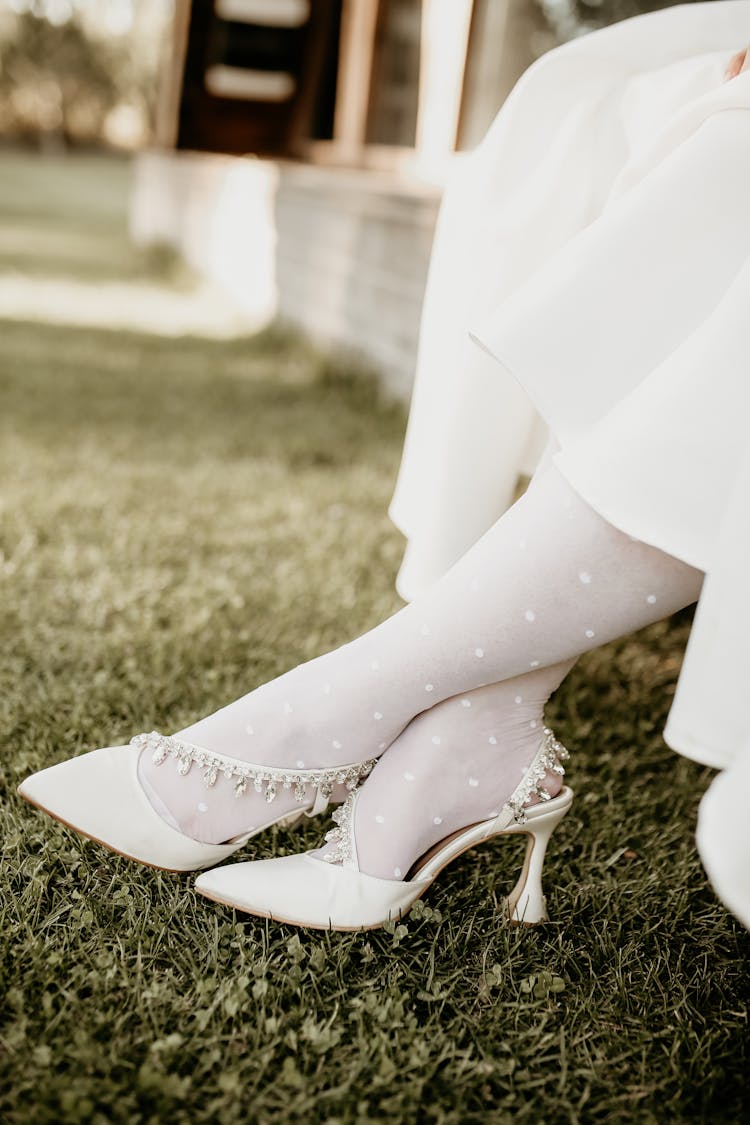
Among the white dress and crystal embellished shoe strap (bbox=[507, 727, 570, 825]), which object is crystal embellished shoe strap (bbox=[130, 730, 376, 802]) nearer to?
crystal embellished shoe strap (bbox=[507, 727, 570, 825])

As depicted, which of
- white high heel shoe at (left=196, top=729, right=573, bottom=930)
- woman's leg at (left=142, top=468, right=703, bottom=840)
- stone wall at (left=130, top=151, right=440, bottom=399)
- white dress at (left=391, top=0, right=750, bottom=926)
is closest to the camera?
white dress at (left=391, top=0, right=750, bottom=926)

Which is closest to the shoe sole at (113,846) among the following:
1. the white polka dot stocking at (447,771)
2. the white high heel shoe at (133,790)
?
the white high heel shoe at (133,790)

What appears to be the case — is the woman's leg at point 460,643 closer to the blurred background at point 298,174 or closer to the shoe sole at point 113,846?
the shoe sole at point 113,846

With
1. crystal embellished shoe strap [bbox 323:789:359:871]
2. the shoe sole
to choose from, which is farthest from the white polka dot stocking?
the shoe sole

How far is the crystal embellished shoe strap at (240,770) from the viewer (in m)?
1.07

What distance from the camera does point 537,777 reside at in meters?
1.10

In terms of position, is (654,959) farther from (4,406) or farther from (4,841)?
(4,406)

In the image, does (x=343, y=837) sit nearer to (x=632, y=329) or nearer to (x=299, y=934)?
(x=299, y=934)

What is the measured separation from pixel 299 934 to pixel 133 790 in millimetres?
238

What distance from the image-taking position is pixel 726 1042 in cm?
100

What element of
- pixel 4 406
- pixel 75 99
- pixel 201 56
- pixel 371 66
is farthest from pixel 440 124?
pixel 75 99

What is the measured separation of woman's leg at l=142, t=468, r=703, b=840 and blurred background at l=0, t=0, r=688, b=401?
2669 mm

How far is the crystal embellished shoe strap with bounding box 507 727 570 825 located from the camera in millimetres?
1093

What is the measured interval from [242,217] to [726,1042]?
231 inches
